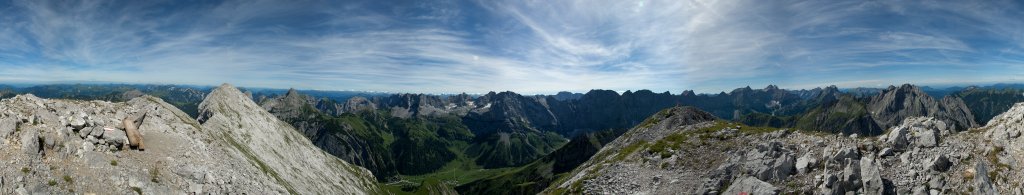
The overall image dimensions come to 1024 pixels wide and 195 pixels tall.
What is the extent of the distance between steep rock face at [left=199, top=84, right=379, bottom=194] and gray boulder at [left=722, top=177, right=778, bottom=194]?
69.6 meters

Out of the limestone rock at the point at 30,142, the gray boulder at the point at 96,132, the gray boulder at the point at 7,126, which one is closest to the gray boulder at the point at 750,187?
the gray boulder at the point at 96,132

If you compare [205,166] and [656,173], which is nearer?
[205,166]

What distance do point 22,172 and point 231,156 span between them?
29008 mm

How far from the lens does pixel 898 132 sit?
153 ft

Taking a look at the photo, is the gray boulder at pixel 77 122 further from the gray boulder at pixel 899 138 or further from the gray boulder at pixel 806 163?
the gray boulder at pixel 899 138

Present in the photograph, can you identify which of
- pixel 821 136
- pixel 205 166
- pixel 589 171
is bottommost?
pixel 589 171

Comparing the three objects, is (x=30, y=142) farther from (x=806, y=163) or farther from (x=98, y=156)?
(x=806, y=163)

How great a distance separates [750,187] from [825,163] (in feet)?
25.3

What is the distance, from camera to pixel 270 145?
382ft

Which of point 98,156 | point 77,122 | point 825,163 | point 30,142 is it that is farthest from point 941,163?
point 77,122

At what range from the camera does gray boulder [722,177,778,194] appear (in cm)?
5028

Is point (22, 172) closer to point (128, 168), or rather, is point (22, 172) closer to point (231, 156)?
point (128, 168)

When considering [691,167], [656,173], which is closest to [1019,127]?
[691,167]

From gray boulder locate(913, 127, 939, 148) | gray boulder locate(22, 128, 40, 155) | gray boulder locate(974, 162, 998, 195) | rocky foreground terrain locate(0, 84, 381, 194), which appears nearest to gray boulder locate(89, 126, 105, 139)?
rocky foreground terrain locate(0, 84, 381, 194)
